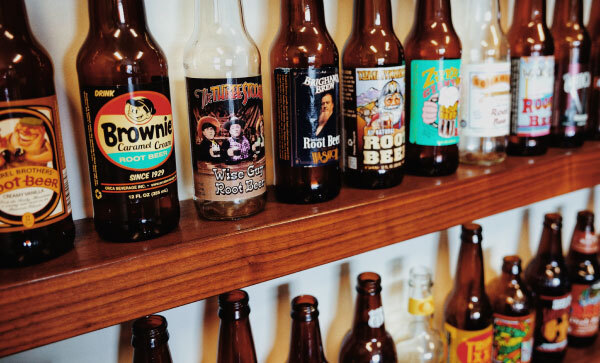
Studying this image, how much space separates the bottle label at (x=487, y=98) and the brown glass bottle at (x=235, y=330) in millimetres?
466

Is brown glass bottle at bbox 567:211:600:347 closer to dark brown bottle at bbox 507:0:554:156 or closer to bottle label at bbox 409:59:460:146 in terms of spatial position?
dark brown bottle at bbox 507:0:554:156

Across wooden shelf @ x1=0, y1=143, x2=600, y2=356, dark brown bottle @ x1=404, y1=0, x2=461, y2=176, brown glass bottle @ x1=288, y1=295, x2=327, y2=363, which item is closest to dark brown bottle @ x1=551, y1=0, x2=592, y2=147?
wooden shelf @ x1=0, y1=143, x2=600, y2=356

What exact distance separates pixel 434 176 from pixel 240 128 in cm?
35

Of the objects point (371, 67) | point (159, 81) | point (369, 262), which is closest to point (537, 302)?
point (369, 262)

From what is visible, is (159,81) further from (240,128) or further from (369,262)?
(369,262)

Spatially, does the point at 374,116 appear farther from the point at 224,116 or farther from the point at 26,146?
the point at 26,146

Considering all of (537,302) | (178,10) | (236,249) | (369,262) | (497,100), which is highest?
(178,10)

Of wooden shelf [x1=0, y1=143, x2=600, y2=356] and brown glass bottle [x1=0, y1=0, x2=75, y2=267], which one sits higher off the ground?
brown glass bottle [x1=0, y1=0, x2=75, y2=267]

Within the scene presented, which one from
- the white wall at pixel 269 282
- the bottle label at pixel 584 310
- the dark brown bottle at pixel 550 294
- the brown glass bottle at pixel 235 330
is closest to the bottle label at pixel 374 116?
the white wall at pixel 269 282

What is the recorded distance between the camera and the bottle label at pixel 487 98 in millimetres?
814

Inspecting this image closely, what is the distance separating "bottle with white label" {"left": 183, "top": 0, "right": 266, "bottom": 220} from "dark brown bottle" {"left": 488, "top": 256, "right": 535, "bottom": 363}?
58cm

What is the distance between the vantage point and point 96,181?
566 mm

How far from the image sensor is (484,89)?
0.82 m

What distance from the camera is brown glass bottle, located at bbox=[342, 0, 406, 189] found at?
70 cm
